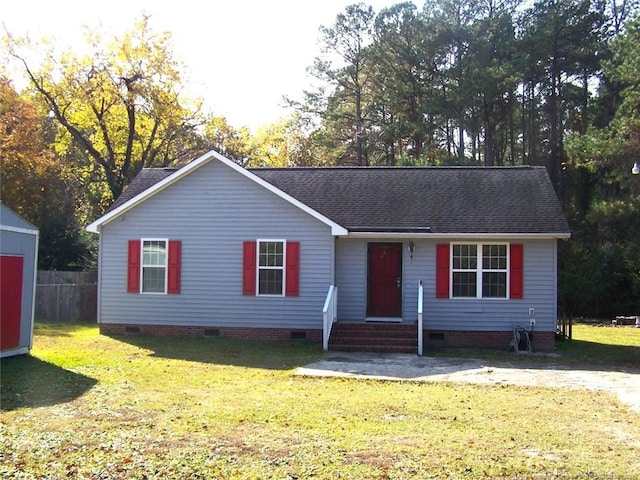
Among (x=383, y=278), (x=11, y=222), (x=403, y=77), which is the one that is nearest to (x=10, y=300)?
(x=11, y=222)

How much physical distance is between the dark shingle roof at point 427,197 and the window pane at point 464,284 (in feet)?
3.69

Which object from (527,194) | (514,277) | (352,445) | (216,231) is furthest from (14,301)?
(527,194)

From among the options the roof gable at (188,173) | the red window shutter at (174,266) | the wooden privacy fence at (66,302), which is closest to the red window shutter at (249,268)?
the roof gable at (188,173)

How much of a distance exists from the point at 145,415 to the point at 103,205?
30201 mm

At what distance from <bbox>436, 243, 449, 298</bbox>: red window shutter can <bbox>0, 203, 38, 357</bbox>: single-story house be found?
922 centimetres

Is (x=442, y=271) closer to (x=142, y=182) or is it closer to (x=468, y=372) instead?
(x=468, y=372)

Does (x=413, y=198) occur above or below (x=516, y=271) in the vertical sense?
above

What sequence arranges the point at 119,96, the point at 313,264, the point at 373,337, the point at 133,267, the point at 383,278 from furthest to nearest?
the point at 119,96 → the point at 383,278 → the point at 133,267 → the point at 313,264 → the point at 373,337

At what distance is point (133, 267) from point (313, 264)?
15.3 ft

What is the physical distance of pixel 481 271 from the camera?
16297 mm

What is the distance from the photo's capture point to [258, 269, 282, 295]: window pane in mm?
16406

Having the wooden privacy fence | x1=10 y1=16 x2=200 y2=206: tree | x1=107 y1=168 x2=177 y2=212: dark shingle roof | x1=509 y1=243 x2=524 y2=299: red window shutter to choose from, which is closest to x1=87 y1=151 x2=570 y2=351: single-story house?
x1=509 y1=243 x2=524 y2=299: red window shutter

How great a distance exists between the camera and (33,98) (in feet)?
104

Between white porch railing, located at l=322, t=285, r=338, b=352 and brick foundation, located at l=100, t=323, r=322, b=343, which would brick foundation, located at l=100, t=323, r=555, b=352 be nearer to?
brick foundation, located at l=100, t=323, r=322, b=343
